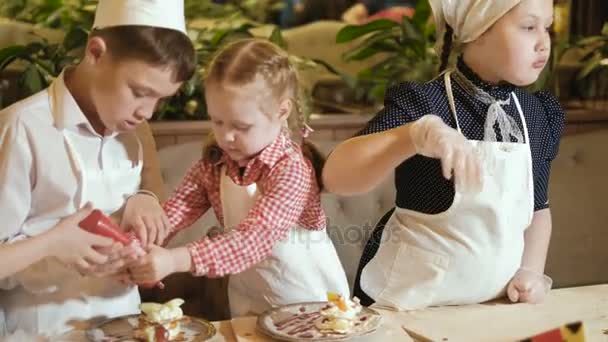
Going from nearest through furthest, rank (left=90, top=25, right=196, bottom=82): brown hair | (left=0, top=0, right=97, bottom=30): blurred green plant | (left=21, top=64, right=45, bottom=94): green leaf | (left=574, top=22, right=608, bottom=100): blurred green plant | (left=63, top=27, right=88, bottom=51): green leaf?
(left=90, top=25, right=196, bottom=82): brown hair, (left=21, top=64, right=45, bottom=94): green leaf, (left=63, top=27, right=88, bottom=51): green leaf, (left=0, top=0, right=97, bottom=30): blurred green plant, (left=574, top=22, right=608, bottom=100): blurred green plant

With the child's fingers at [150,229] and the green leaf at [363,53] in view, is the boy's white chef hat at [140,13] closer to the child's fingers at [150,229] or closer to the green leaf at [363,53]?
the child's fingers at [150,229]

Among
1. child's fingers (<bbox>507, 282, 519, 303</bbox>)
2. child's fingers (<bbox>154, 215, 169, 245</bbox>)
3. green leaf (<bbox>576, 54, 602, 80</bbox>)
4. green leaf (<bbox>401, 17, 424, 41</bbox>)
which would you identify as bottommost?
green leaf (<bbox>576, 54, 602, 80</bbox>)

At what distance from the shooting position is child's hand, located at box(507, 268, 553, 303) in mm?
1499

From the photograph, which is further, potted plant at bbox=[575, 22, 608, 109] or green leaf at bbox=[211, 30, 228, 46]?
potted plant at bbox=[575, 22, 608, 109]

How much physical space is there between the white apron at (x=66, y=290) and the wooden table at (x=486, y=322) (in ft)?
0.28

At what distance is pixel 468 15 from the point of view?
4.86 ft

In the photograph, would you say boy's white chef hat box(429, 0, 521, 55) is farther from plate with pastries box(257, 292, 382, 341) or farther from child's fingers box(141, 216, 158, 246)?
child's fingers box(141, 216, 158, 246)

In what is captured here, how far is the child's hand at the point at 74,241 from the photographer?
3.83 ft

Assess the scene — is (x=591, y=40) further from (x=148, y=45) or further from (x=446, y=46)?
(x=148, y=45)

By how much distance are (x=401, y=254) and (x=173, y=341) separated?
0.48m

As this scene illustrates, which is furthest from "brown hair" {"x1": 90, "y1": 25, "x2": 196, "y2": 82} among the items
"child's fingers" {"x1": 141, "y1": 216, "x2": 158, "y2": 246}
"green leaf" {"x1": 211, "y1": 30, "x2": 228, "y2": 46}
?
"green leaf" {"x1": 211, "y1": 30, "x2": 228, "y2": 46}

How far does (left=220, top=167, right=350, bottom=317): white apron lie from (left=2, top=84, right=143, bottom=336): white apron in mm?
197

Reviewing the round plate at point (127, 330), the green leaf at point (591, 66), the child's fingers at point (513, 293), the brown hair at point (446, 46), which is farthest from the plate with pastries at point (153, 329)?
the green leaf at point (591, 66)

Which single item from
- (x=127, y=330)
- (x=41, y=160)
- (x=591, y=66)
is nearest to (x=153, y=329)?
(x=127, y=330)
